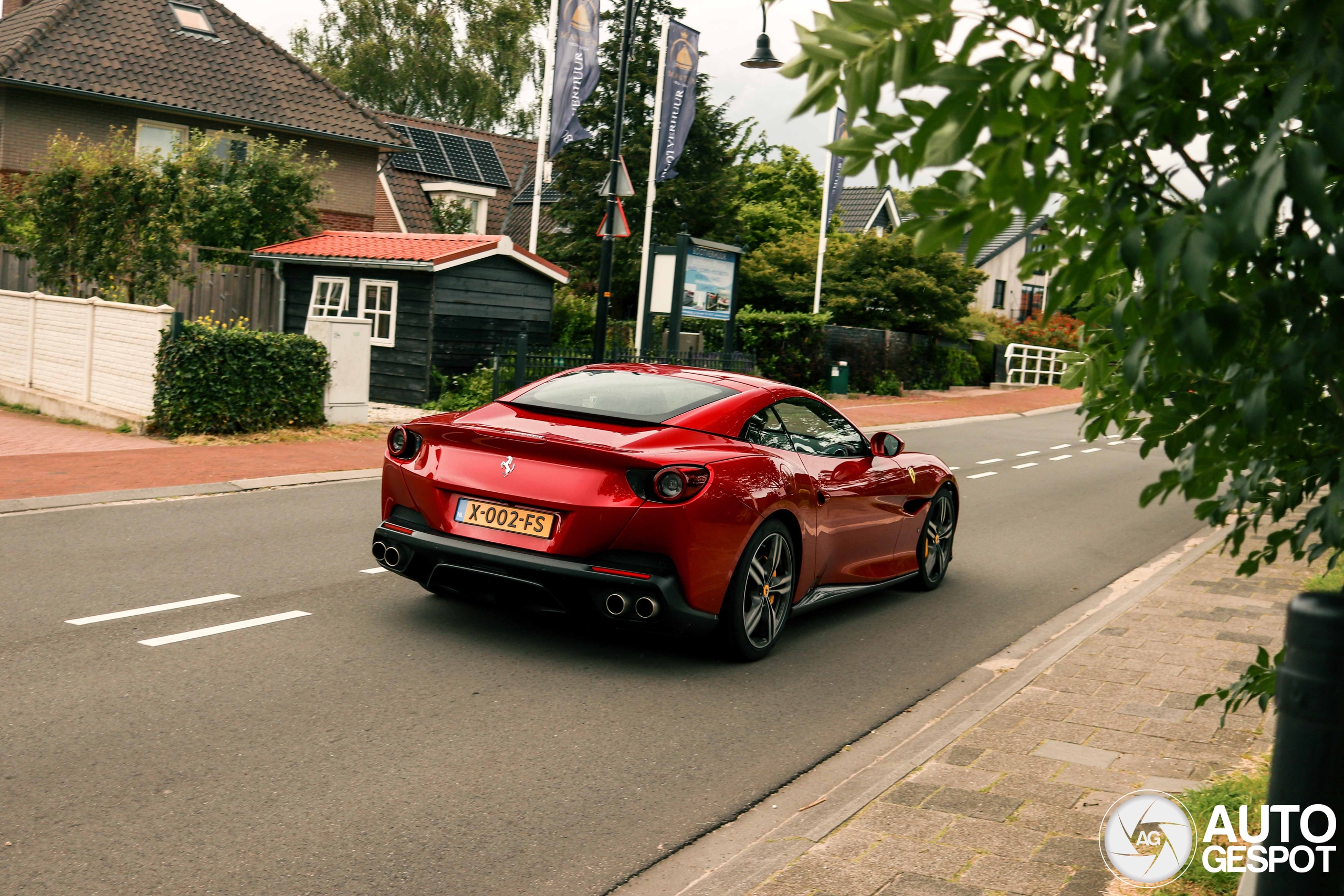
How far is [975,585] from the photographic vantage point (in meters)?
8.81

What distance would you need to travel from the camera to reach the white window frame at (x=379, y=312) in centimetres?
2075

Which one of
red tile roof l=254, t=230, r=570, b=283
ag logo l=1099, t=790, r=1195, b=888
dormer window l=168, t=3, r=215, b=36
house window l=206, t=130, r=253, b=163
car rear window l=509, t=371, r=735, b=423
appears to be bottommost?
ag logo l=1099, t=790, r=1195, b=888

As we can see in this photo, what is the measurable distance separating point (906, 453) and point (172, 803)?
534cm

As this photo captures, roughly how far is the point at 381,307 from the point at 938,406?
14.8 meters

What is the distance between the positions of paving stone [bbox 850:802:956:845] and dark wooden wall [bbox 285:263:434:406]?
55.6ft

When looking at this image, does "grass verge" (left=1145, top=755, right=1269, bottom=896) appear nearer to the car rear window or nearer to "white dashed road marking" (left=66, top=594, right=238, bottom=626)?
the car rear window

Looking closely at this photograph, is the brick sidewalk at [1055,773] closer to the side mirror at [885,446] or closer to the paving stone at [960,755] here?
the paving stone at [960,755]

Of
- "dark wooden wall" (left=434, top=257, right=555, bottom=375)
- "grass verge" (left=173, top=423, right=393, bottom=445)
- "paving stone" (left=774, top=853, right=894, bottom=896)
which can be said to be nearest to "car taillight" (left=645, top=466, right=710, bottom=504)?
"paving stone" (left=774, top=853, right=894, bottom=896)

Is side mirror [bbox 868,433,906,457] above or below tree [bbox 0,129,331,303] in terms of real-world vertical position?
below

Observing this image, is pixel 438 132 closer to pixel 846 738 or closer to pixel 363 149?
pixel 363 149

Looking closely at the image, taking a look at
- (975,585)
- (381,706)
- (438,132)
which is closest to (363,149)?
(438,132)

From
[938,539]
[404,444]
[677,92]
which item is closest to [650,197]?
[677,92]

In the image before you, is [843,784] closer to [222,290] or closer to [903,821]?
[903,821]

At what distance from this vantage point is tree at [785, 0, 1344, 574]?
63.9 inches
